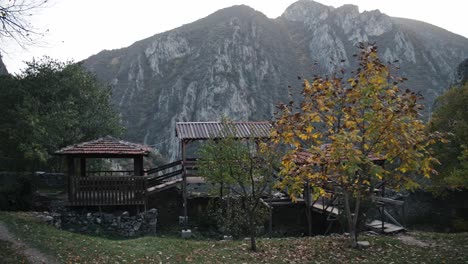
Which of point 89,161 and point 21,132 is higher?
point 21,132

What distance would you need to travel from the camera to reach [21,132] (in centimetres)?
1967

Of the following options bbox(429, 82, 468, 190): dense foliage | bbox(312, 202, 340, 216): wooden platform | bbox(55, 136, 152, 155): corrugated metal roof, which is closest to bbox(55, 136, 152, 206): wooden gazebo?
bbox(55, 136, 152, 155): corrugated metal roof

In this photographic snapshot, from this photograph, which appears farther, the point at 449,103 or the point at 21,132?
the point at 449,103

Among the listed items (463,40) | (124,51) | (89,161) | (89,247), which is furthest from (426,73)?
(89,247)

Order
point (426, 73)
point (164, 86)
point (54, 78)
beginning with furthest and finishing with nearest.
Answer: point (426, 73)
point (164, 86)
point (54, 78)

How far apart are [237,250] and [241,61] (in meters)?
82.7

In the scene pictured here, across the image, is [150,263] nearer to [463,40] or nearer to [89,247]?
[89,247]

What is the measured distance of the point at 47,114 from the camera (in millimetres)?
21219

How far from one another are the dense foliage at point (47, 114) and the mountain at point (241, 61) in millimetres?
46904

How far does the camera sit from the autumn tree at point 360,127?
378 inches

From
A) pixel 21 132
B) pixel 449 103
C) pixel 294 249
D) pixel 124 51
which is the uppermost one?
pixel 124 51

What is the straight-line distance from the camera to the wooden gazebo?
55.9 feet

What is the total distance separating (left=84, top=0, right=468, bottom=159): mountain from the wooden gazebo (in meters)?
55.2

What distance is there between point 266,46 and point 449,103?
84.7 m
